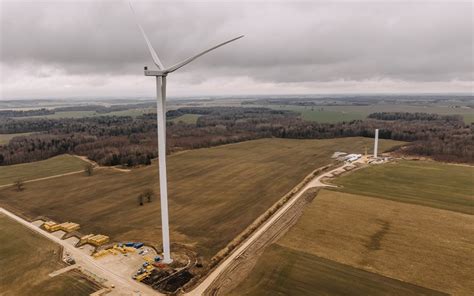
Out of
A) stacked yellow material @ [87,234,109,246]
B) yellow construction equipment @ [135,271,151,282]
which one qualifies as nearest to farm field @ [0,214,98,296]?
stacked yellow material @ [87,234,109,246]

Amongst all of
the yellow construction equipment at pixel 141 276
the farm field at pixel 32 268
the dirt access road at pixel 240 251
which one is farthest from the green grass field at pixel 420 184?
the farm field at pixel 32 268

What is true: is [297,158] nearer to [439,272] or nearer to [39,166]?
[439,272]

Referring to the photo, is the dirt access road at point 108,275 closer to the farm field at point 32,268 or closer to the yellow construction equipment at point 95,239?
the farm field at point 32,268

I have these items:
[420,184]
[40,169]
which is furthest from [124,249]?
[40,169]

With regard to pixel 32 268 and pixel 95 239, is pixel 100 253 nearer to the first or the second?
pixel 95 239

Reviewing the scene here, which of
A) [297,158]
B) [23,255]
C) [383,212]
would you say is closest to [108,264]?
[23,255]

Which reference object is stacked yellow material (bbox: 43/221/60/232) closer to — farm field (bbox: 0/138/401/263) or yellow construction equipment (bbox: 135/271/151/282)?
farm field (bbox: 0/138/401/263)
